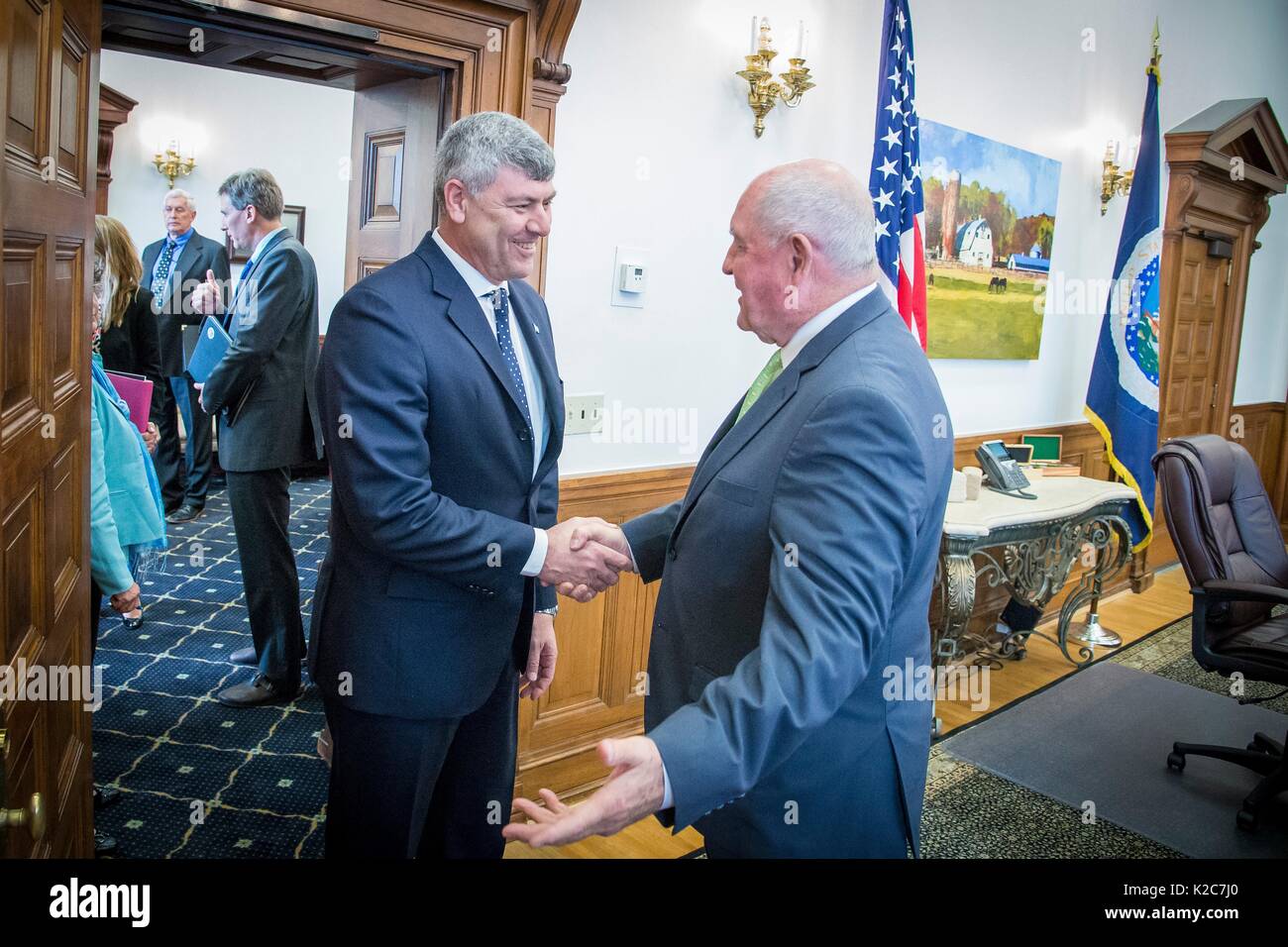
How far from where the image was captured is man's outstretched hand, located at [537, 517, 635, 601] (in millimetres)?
1959

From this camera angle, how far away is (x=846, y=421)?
1416 millimetres

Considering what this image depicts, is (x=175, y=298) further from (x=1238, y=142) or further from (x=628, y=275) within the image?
(x=1238, y=142)

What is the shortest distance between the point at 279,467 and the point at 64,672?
184cm

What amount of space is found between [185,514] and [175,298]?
1311 millimetres

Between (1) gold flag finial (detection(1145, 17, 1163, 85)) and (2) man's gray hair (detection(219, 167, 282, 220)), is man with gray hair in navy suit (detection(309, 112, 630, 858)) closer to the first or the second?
(2) man's gray hair (detection(219, 167, 282, 220))

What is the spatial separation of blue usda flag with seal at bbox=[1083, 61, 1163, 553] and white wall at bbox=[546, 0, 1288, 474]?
239 millimetres

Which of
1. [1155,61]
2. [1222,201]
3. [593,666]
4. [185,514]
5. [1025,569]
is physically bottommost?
[185,514]

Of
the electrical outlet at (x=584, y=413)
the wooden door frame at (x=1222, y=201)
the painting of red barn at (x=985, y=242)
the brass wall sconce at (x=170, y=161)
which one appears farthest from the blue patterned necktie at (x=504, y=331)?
the brass wall sconce at (x=170, y=161)

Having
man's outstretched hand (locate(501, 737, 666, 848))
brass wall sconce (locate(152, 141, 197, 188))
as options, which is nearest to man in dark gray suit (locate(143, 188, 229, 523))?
brass wall sconce (locate(152, 141, 197, 188))

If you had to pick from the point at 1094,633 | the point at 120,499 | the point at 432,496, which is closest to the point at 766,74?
the point at 432,496

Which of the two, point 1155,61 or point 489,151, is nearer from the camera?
point 489,151

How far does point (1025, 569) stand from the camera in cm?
439

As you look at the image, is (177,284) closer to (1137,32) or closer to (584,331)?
(584,331)

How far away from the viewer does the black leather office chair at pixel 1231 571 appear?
3.45 metres
